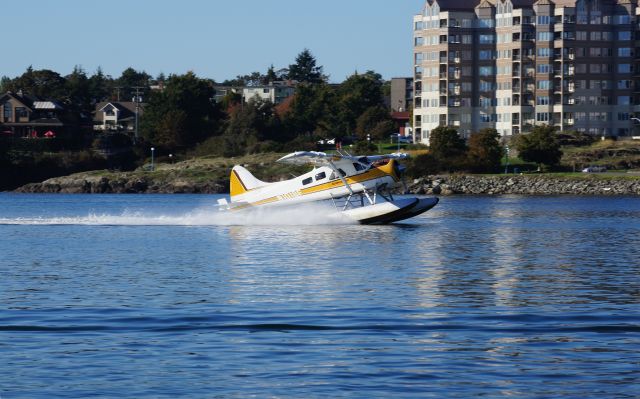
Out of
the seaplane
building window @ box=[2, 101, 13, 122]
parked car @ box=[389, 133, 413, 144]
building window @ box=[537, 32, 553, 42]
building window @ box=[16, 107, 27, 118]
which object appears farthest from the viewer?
building window @ box=[2, 101, 13, 122]

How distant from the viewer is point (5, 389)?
1485cm

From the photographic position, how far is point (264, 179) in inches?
4321

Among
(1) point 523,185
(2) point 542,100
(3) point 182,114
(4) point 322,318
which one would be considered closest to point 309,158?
(4) point 322,318

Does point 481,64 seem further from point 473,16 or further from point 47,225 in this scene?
point 47,225

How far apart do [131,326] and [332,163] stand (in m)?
24.6

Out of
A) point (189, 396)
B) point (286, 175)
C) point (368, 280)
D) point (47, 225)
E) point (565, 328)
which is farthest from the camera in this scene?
point (286, 175)

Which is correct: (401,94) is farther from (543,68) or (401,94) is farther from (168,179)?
(168,179)

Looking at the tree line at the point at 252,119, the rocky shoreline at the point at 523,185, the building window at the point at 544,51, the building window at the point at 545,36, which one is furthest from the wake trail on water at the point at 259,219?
the building window at the point at 545,36

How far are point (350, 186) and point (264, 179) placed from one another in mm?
66402

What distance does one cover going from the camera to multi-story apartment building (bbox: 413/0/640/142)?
129000 millimetres

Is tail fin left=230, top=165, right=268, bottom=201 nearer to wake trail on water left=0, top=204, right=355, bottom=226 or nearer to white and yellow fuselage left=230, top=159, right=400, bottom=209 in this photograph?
white and yellow fuselage left=230, top=159, right=400, bottom=209

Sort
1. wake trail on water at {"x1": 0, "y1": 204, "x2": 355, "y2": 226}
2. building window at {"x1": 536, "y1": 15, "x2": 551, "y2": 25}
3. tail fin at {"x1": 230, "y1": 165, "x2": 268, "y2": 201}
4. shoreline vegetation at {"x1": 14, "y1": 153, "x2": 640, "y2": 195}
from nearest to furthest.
Result: wake trail on water at {"x1": 0, "y1": 204, "x2": 355, "y2": 226} → tail fin at {"x1": 230, "y1": 165, "x2": 268, "y2": 201} → shoreline vegetation at {"x1": 14, "y1": 153, "x2": 640, "y2": 195} → building window at {"x1": 536, "y1": 15, "x2": 551, "y2": 25}

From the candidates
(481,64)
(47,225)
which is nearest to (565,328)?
(47,225)

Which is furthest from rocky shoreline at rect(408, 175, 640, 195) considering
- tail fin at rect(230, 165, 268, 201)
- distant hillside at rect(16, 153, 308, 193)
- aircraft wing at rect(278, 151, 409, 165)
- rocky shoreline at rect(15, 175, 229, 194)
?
aircraft wing at rect(278, 151, 409, 165)
